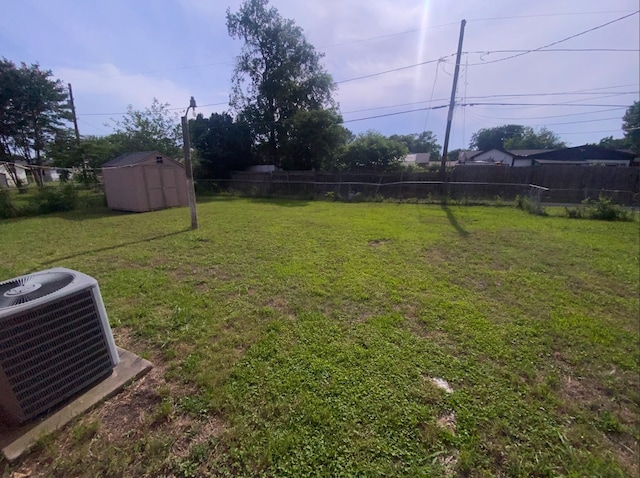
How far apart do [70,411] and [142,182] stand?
1081 cm

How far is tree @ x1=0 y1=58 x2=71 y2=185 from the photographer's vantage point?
1892 centimetres

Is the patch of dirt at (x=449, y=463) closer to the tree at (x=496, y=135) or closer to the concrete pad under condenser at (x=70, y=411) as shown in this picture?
the concrete pad under condenser at (x=70, y=411)

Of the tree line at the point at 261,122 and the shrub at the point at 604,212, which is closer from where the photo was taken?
the shrub at the point at 604,212

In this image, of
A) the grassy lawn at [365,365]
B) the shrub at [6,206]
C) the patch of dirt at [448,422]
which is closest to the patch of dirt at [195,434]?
the grassy lawn at [365,365]

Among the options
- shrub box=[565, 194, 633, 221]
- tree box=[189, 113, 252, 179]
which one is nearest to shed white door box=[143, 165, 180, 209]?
tree box=[189, 113, 252, 179]

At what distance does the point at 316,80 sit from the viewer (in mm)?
19234

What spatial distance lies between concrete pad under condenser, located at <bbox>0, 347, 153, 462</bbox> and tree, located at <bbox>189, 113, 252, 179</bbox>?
18592mm

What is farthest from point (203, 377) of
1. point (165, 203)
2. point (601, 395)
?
point (165, 203)

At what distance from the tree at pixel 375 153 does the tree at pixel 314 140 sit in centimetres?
125

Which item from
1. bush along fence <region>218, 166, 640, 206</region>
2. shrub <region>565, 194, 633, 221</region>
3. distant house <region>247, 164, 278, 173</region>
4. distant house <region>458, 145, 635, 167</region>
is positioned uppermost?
distant house <region>458, 145, 635, 167</region>

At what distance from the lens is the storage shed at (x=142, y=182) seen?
10.4 meters

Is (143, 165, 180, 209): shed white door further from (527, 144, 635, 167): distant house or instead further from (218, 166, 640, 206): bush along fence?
Answer: (527, 144, 635, 167): distant house

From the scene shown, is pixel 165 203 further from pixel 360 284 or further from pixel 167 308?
pixel 360 284

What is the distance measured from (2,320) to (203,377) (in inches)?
45.9
